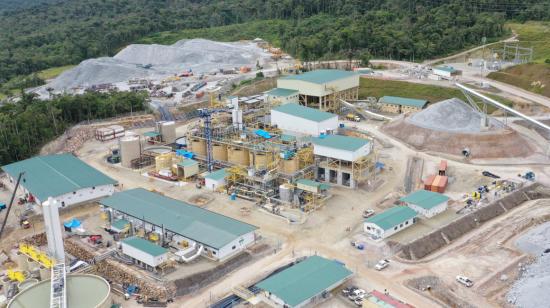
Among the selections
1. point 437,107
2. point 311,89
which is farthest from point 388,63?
point 437,107

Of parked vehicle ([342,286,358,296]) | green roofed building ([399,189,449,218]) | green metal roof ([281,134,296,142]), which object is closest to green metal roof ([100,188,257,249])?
parked vehicle ([342,286,358,296])

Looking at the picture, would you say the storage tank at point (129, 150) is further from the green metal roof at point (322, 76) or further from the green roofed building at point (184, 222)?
the green metal roof at point (322, 76)

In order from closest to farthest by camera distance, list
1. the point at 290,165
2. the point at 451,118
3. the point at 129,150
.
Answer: the point at 290,165
the point at 129,150
the point at 451,118

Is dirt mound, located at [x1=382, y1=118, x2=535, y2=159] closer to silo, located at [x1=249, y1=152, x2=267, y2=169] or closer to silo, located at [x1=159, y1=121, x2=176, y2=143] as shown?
silo, located at [x1=249, y1=152, x2=267, y2=169]

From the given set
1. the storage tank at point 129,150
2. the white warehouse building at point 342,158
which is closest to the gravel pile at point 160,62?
the storage tank at point 129,150

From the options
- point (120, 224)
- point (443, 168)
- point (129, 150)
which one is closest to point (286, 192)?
point (120, 224)

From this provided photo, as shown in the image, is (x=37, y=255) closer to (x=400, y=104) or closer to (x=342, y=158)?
(x=342, y=158)

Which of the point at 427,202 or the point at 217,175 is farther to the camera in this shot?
the point at 217,175
